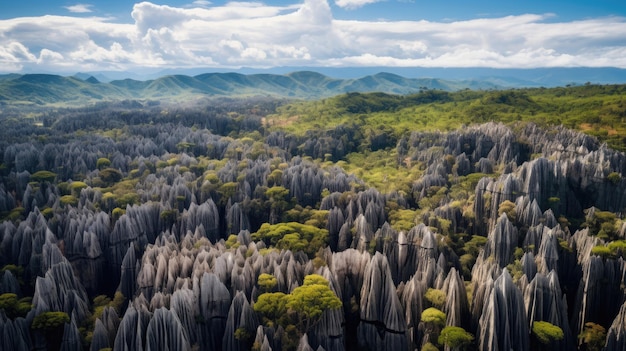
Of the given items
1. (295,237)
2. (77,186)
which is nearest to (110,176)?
(77,186)

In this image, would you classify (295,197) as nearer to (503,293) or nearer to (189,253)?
(189,253)

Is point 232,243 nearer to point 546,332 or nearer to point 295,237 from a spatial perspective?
point 295,237

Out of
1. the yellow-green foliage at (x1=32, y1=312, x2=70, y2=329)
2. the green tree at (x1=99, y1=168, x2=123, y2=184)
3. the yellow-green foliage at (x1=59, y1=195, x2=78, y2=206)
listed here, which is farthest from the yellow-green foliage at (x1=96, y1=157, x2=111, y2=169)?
the yellow-green foliage at (x1=32, y1=312, x2=70, y2=329)

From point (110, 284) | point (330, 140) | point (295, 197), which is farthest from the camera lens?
point (330, 140)

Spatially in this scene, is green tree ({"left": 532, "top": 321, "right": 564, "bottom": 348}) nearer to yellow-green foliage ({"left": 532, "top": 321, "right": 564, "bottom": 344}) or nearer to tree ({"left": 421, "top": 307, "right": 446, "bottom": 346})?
yellow-green foliage ({"left": 532, "top": 321, "right": 564, "bottom": 344})

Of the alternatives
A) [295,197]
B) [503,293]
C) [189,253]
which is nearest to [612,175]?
[503,293]

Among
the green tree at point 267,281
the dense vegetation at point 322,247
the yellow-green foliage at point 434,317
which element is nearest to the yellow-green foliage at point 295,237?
the dense vegetation at point 322,247

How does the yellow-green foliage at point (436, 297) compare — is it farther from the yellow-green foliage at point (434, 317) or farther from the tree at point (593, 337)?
the tree at point (593, 337)
